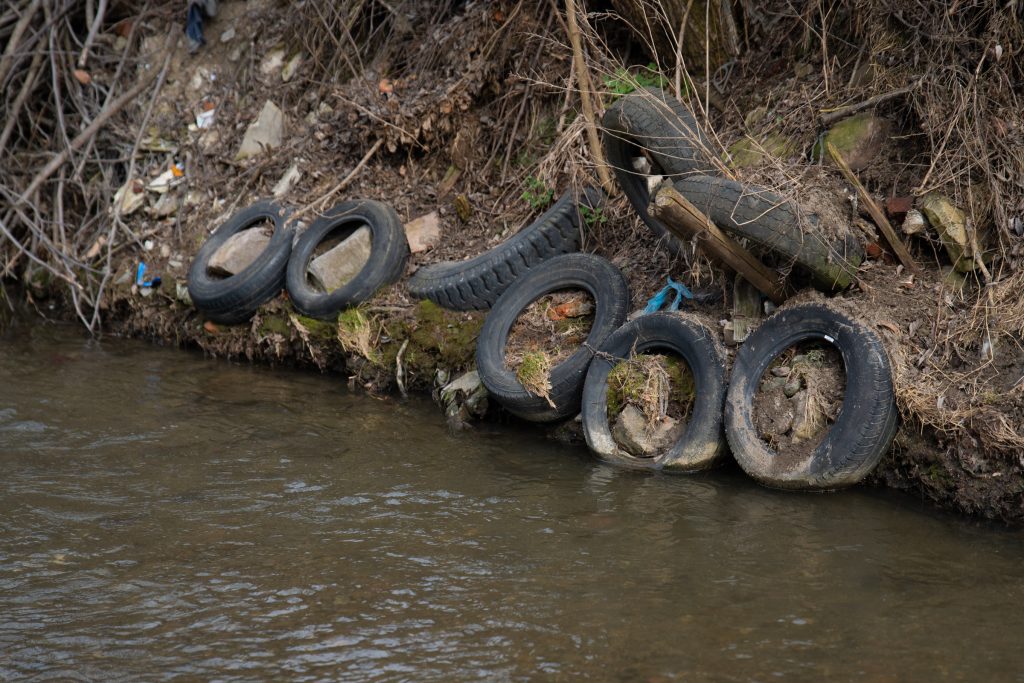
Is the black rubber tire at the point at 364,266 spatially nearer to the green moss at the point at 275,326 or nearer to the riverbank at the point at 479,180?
the riverbank at the point at 479,180

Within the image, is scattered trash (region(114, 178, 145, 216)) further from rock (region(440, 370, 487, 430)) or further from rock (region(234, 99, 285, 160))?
rock (region(440, 370, 487, 430))

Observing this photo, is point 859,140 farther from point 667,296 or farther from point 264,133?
point 264,133

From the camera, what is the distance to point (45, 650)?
4.45 meters

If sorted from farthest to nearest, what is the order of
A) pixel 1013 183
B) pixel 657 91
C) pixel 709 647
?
pixel 657 91 < pixel 1013 183 < pixel 709 647

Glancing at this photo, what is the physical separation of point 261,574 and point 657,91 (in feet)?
13.4

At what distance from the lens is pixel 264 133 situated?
1054 cm

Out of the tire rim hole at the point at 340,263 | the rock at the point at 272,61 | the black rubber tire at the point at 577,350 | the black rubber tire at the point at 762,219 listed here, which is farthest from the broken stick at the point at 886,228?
the rock at the point at 272,61

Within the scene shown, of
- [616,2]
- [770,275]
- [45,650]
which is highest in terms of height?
[616,2]

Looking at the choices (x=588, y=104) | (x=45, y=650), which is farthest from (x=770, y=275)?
(x=45, y=650)

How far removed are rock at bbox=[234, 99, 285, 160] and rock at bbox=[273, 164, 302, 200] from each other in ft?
2.12

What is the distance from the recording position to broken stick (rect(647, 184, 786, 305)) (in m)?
6.02

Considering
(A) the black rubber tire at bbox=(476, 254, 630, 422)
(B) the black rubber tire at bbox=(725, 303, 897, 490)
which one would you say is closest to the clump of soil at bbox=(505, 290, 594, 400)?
(A) the black rubber tire at bbox=(476, 254, 630, 422)

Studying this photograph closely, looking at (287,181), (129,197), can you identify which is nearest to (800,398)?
(287,181)

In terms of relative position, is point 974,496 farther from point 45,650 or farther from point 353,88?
point 353,88
